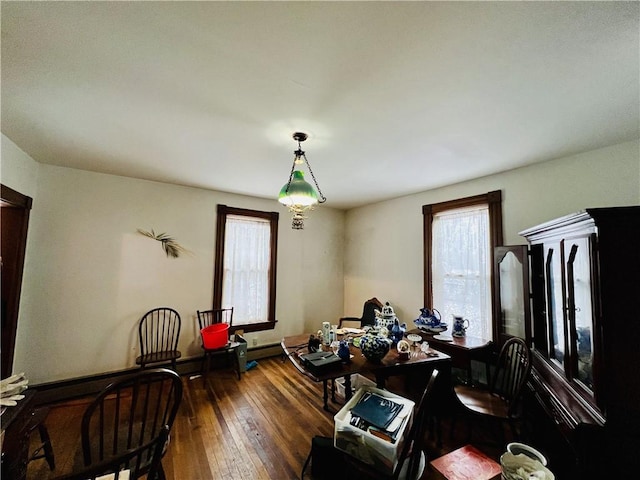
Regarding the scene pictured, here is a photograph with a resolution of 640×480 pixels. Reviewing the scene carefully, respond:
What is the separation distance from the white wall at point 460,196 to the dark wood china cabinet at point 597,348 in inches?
40.2

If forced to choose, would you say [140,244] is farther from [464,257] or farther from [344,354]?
[464,257]

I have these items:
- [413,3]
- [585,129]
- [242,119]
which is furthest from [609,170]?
[242,119]

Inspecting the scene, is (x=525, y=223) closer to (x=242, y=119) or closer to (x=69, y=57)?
(x=242, y=119)

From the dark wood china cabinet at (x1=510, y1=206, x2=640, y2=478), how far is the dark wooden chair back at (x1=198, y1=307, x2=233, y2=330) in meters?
3.59

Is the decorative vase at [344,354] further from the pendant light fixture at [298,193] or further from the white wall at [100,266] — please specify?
the white wall at [100,266]

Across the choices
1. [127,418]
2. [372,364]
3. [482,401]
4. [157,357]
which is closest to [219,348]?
[157,357]

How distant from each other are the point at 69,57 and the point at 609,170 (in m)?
3.99

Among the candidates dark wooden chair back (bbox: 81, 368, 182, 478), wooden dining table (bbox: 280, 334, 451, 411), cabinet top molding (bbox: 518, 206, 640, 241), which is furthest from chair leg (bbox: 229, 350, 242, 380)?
cabinet top molding (bbox: 518, 206, 640, 241)

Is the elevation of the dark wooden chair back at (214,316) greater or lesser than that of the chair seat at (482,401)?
greater

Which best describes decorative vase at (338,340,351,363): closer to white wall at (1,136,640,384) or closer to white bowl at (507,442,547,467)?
white bowl at (507,442,547,467)

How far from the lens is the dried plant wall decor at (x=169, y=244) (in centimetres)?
336

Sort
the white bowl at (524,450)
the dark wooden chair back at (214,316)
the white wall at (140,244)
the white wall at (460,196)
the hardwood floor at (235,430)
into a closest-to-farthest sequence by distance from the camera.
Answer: the white bowl at (524,450), the hardwood floor at (235,430), the white wall at (460,196), the white wall at (140,244), the dark wooden chair back at (214,316)

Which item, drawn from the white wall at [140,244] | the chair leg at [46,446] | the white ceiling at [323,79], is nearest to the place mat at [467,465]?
the white wall at [140,244]

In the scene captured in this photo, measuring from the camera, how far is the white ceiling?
3.56ft
